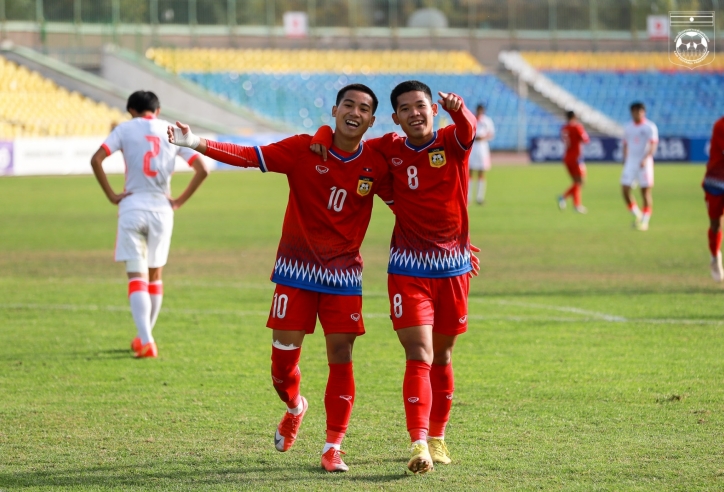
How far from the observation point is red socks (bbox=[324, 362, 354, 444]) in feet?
18.1

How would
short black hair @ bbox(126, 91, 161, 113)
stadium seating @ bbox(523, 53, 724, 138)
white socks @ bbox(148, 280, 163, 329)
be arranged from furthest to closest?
stadium seating @ bbox(523, 53, 724, 138) → white socks @ bbox(148, 280, 163, 329) → short black hair @ bbox(126, 91, 161, 113)

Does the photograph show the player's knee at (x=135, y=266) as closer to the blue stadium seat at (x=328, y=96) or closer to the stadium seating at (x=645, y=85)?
the blue stadium seat at (x=328, y=96)

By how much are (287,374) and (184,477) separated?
799 mm

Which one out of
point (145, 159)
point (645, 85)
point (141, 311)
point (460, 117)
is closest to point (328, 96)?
point (645, 85)

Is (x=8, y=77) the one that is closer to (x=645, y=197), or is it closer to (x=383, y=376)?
(x=645, y=197)

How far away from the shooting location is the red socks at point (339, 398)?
5.51 meters

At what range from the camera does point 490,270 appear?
13859mm

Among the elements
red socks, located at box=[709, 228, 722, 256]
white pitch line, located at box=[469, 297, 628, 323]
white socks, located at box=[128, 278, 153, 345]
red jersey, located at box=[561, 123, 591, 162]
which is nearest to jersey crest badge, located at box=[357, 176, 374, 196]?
white socks, located at box=[128, 278, 153, 345]

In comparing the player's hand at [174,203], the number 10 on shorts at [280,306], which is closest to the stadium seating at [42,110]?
the player's hand at [174,203]

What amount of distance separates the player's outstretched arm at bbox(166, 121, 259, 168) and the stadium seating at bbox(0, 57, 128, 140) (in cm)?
3279

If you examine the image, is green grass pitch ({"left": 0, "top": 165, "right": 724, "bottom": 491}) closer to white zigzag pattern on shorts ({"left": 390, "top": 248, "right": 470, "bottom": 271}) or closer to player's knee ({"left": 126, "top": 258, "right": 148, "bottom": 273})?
player's knee ({"left": 126, "top": 258, "right": 148, "bottom": 273})

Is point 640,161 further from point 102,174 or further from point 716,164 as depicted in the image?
point 102,174

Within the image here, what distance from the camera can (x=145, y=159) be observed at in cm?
852

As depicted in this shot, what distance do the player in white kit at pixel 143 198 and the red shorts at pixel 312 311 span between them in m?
3.21
